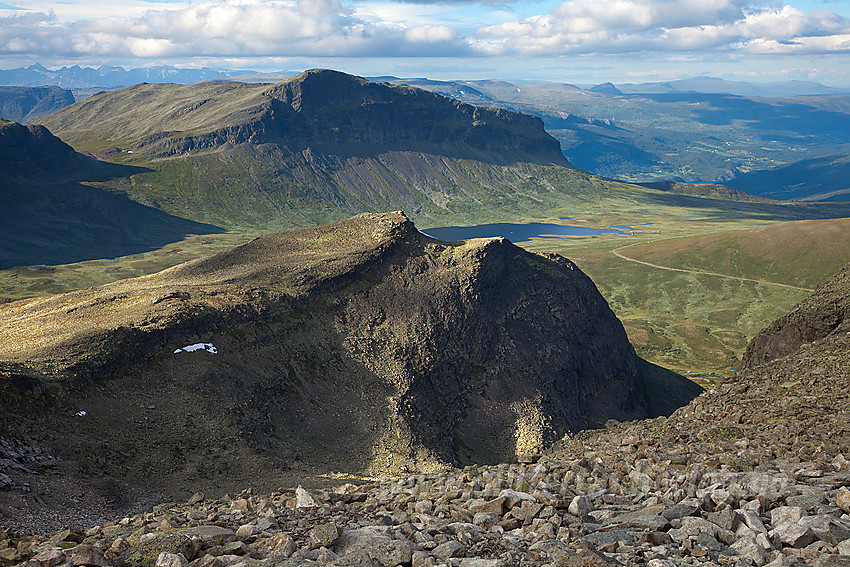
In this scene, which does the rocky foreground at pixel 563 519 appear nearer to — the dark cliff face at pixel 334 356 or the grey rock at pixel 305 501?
the grey rock at pixel 305 501

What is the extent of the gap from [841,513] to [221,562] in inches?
780

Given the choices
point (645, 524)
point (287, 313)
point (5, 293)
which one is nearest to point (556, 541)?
point (645, 524)

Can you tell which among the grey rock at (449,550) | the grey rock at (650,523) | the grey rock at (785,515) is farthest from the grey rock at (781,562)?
the grey rock at (449,550)

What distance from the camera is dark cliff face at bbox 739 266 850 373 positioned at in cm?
5922

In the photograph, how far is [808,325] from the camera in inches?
2413

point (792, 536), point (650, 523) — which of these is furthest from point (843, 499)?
point (650, 523)

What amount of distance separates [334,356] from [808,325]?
5215 cm

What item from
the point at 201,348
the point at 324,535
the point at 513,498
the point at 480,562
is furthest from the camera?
the point at 201,348

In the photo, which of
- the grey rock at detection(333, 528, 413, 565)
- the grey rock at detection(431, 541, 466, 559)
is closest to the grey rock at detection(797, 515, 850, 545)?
the grey rock at detection(431, 541, 466, 559)

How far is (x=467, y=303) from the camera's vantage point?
292 ft

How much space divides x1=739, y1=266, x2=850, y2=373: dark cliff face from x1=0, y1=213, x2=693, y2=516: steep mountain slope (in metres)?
28.5

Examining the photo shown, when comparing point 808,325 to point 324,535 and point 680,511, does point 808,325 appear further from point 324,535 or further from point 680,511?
point 324,535

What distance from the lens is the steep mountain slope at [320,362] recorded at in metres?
51.6

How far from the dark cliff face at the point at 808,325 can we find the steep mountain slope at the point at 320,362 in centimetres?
2851
